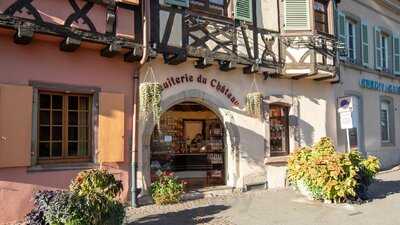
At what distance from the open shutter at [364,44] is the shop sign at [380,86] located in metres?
0.70

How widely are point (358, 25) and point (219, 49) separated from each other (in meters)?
8.29

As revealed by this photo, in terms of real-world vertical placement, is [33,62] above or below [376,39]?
below

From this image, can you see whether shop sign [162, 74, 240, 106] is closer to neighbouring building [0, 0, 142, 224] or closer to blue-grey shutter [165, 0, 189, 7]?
neighbouring building [0, 0, 142, 224]

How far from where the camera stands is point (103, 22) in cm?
998

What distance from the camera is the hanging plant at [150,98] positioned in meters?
10.6

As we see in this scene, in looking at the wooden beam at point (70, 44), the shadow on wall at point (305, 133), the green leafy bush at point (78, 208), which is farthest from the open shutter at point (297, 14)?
the green leafy bush at point (78, 208)

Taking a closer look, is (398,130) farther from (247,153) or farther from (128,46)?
(128,46)

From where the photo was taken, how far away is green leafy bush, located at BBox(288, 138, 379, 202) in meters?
10.8

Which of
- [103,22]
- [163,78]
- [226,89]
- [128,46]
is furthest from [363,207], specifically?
[103,22]

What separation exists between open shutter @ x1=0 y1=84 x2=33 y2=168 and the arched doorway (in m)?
3.89

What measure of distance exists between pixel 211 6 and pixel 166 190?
15.6ft

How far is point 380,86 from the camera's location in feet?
64.6

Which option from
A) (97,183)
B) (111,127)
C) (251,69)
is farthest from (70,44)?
(251,69)

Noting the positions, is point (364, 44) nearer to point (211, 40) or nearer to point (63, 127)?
point (211, 40)
